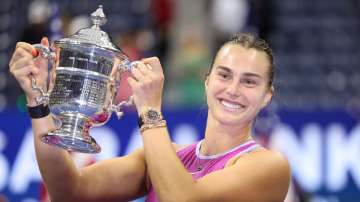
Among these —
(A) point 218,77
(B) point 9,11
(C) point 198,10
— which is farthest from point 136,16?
(A) point 218,77

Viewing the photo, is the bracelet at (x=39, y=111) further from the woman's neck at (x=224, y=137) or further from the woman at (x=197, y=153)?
the woman's neck at (x=224, y=137)

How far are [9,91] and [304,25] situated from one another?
341cm

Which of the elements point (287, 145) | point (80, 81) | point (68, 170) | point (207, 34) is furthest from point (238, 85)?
point (207, 34)

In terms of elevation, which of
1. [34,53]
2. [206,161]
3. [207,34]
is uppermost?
[34,53]

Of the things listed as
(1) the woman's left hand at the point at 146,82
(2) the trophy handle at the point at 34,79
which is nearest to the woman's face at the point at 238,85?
(1) the woman's left hand at the point at 146,82

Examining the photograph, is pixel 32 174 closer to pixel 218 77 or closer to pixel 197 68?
pixel 197 68

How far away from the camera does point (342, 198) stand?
684 cm

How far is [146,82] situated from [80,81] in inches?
11.9

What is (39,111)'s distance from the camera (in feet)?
10.9

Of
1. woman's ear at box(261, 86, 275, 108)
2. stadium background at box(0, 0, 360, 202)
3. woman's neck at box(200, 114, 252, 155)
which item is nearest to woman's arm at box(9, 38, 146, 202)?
woman's neck at box(200, 114, 252, 155)

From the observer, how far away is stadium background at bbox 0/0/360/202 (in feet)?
22.5

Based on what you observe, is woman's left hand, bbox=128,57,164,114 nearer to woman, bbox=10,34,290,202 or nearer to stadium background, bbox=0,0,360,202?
woman, bbox=10,34,290,202

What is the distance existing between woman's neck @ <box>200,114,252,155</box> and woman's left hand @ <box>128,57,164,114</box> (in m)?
0.47

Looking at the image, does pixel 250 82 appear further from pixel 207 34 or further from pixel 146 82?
pixel 207 34
